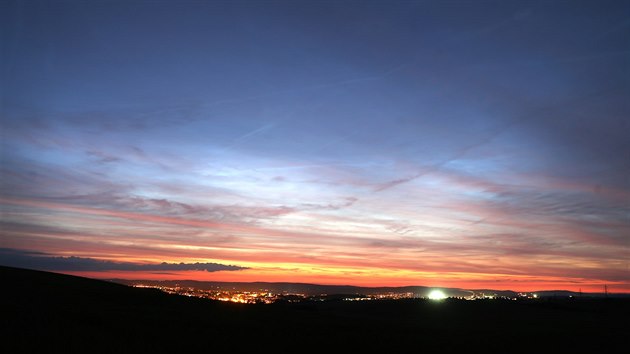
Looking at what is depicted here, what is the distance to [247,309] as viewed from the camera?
158ft

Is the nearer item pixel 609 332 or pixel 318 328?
pixel 318 328

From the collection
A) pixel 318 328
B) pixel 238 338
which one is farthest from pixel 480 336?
pixel 238 338

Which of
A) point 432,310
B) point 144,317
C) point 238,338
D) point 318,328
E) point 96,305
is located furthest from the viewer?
point 432,310

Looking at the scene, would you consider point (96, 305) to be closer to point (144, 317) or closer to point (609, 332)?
point (144, 317)

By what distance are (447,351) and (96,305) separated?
2585 cm

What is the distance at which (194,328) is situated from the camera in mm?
30750

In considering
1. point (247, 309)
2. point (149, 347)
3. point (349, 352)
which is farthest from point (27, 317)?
point (247, 309)

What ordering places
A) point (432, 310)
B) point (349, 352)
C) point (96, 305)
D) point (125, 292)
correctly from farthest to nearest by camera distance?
point (432, 310), point (125, 292), point (96, 305), point (349, 352)

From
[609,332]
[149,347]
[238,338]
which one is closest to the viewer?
[149,347]

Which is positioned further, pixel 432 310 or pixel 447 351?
pixel 432 310

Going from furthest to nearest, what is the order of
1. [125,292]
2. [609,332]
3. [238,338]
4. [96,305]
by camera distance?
[125,292], [609,332], [96,305], [238,338]

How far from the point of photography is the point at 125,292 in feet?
169

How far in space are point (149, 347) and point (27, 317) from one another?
350 inches

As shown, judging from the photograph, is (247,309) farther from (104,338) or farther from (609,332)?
(609,332)
